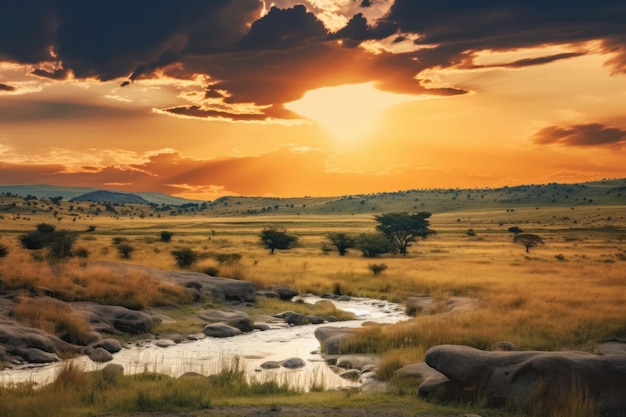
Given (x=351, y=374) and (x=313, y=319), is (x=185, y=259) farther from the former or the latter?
(x=351, y=374)

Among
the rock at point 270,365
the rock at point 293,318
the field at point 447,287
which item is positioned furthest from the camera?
the rock at point 293,318

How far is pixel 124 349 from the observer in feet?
82.1

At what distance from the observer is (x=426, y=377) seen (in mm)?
18031


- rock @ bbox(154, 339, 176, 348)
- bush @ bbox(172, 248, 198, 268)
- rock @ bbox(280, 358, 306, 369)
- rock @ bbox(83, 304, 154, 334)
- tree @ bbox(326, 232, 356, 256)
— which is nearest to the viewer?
rock @ bbox(280, 358, 306, 369)

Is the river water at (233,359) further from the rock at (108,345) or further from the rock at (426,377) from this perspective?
the rock at (426,377)

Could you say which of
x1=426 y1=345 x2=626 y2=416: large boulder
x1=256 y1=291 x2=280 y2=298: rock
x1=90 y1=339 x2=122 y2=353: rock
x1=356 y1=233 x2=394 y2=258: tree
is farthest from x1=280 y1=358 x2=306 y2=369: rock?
x1=356 y1=233 x2=394 y2=258: tree

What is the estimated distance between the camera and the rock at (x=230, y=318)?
31.1m

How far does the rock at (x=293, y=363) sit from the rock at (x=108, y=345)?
7.16 m

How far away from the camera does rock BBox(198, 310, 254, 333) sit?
31125 mm

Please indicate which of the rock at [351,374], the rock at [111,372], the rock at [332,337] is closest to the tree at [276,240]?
the rock at [332,337]

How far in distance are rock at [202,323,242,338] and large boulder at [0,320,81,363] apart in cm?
699

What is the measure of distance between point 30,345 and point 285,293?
2206 cm

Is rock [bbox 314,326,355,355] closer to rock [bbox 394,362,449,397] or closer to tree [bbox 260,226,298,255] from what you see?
rock [bbox 394,362,449,397]

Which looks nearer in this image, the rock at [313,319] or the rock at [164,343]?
the rock at [164,343]
